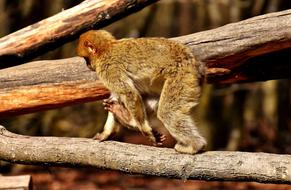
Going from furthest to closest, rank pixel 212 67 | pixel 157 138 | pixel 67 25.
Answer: pixel 67 25, pixel 212 67, pixel 157 138

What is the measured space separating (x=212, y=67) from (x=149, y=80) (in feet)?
2.49

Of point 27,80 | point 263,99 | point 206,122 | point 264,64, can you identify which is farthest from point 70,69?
point 263,99

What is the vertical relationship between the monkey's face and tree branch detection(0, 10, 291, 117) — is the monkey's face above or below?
above

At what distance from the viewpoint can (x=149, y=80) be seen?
501 cm

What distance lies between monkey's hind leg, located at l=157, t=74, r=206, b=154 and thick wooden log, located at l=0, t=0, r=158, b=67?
106 cm

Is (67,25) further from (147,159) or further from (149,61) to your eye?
(147,159)

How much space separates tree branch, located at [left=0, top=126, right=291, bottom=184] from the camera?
4320 millimetres

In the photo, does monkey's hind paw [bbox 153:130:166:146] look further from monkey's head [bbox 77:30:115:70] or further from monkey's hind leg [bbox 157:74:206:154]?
monkey's head [bbox 77:30:115:70]

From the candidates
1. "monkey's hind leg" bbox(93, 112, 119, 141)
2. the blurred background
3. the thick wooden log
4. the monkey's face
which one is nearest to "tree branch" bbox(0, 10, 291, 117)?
the thick wooden log

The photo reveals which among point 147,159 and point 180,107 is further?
point 180,107

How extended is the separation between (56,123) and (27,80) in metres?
5.69

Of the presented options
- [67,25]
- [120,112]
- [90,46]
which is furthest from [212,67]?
[67,25]

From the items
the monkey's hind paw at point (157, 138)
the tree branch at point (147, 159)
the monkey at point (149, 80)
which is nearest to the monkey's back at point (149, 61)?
the monkey at point (149, 80)

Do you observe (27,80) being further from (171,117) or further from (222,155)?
(222,155)
